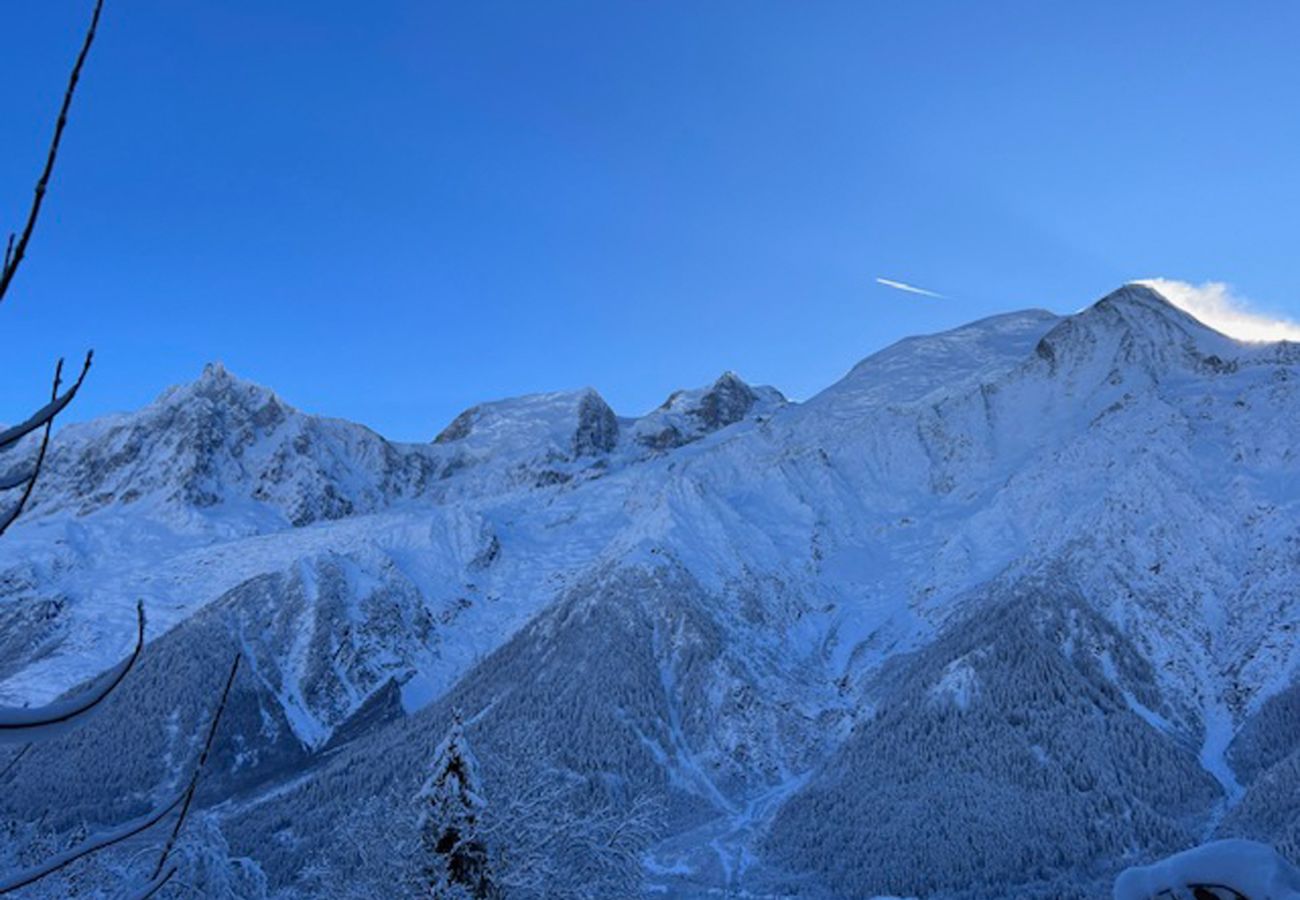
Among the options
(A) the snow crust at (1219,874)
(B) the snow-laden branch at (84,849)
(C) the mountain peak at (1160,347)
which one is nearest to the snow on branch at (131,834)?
(B) the snow-laden branch at (84,849)

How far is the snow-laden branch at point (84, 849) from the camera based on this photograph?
2.66 metres

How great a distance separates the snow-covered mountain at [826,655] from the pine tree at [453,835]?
2957 inches

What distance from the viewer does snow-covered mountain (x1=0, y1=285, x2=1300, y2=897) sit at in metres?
108

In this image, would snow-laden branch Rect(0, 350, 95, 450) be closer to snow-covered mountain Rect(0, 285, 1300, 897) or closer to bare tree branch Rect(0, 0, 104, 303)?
bare tree branch Rect(0, 0, 104, 303)

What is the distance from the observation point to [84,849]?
2.87 meters

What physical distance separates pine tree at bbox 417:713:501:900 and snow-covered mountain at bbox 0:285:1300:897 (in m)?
75.1

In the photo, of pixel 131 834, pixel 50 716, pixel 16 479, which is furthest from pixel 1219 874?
pixel 16 479

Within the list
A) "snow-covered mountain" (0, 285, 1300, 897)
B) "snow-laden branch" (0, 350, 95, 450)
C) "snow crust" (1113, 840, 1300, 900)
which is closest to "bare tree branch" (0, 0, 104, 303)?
"snow-laden branch" (0, 350, 95, 450)

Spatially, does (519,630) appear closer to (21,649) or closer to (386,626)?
(386,626)

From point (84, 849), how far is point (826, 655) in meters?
167

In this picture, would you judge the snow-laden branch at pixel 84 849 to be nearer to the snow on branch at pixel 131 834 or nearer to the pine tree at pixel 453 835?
the snow on branch at pixel 131 834

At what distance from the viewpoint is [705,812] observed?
125 meters

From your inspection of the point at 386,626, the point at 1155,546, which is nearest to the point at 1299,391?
the point at 1155,546

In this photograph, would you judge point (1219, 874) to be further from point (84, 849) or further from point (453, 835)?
point (453, 835)
